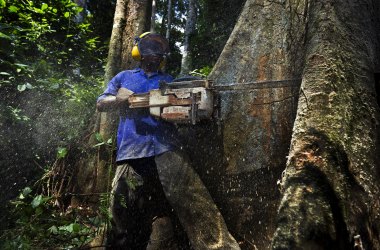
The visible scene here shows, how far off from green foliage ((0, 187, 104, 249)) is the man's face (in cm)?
150

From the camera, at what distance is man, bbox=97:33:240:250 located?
291 centimetres

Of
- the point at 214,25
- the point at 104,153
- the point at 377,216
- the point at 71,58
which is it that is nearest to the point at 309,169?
the point at 377,216

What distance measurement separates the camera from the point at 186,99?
9.63ft

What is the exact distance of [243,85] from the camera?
3.07 meters

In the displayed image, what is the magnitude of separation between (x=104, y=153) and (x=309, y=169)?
9.81ft

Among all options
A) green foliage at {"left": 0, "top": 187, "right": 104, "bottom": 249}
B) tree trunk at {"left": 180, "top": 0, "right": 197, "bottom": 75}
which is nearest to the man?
green foliage at {"left": 0, "top": 187, "right": 104, "bottom": 249}

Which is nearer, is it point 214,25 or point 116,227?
point 116,227

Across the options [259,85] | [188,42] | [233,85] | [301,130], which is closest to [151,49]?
[233,85]

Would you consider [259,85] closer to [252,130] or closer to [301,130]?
[252,130]

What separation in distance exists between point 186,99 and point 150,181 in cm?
86

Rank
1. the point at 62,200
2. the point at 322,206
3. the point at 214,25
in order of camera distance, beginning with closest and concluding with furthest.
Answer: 1. the point at 322,206
2. the point at 62,200
3. the point at 214,25

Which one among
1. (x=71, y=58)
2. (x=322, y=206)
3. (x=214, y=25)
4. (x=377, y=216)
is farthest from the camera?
(x=214, y=25)

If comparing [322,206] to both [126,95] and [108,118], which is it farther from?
[108,118]

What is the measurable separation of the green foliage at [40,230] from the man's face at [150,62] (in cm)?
150
